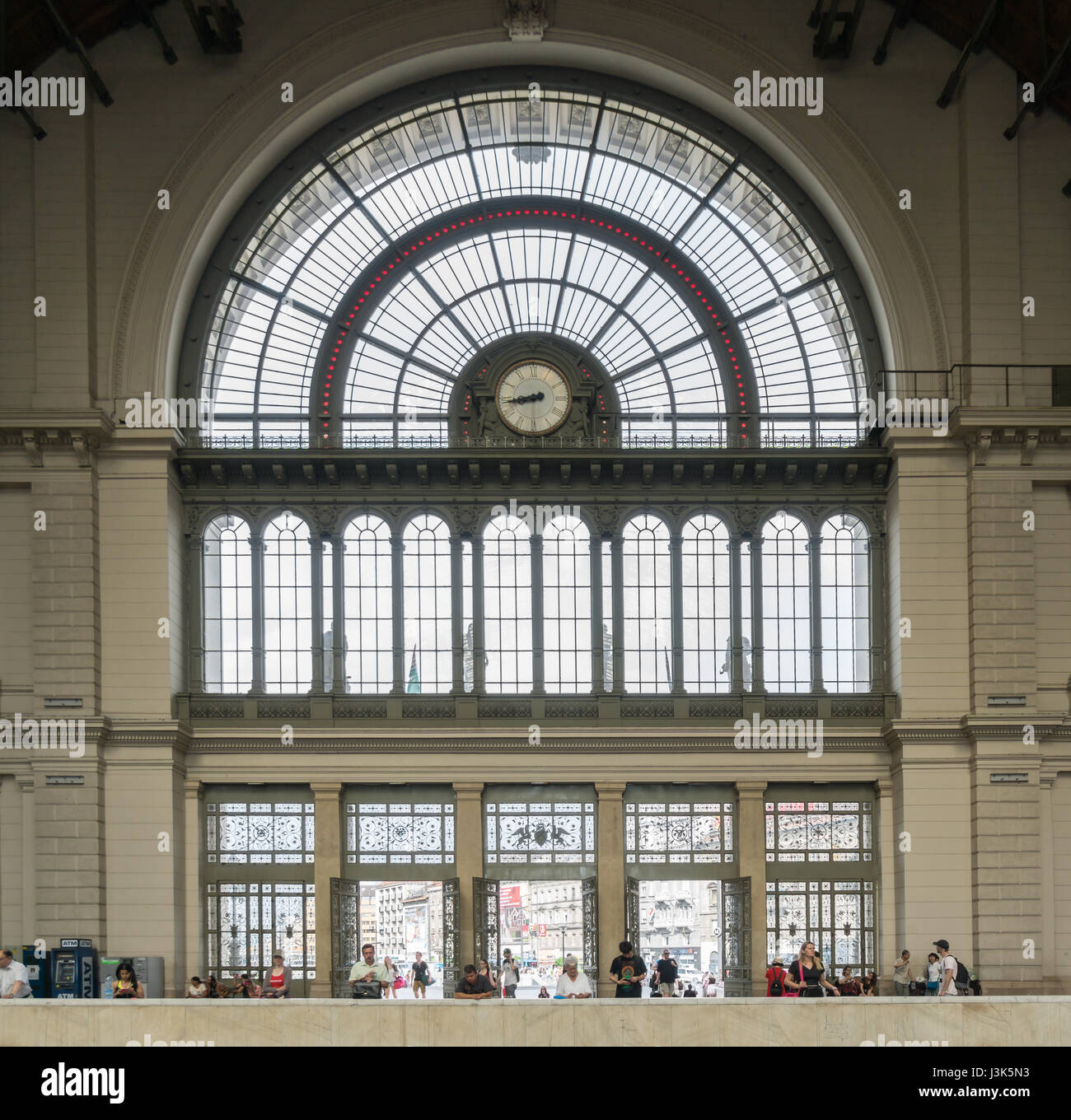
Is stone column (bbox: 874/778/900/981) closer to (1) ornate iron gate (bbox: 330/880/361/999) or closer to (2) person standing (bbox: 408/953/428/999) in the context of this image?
(2) person standing (bbox: 408/953/428/999)

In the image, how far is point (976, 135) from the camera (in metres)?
38.7

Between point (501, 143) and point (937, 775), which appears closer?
point (937, 775)

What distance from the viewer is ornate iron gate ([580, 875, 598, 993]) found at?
37.8m

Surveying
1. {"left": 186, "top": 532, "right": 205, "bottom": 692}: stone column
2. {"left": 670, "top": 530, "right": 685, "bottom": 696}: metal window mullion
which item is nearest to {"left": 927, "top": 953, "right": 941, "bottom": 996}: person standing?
{"left": 670, "top": 530, "right": 685, "bottom": 696}: metal window mullion

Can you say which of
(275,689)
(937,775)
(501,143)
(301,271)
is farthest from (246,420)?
(937,775)

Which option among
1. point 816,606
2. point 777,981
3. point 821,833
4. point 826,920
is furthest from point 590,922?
point 816,606

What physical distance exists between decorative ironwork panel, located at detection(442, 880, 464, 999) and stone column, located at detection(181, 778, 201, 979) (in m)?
5.38

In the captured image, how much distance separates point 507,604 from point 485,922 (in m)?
7.34

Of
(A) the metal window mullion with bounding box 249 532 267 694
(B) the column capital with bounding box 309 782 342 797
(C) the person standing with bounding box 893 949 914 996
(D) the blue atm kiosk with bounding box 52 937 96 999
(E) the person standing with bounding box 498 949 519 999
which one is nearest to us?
(D) the blue atm kiosk with bounding box 52 937 96 999

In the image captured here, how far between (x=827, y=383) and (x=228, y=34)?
1618cm

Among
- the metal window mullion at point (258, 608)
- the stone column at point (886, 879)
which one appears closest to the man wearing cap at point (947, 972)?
the stone column at point (886, 879)

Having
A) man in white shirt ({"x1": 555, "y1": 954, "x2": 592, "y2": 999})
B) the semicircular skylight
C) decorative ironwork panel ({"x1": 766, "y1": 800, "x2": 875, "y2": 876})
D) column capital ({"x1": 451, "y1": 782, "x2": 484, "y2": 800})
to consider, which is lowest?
man in white shirt ({"x1": 555, "y1": 954, "x2": 592, "y2": 999})
